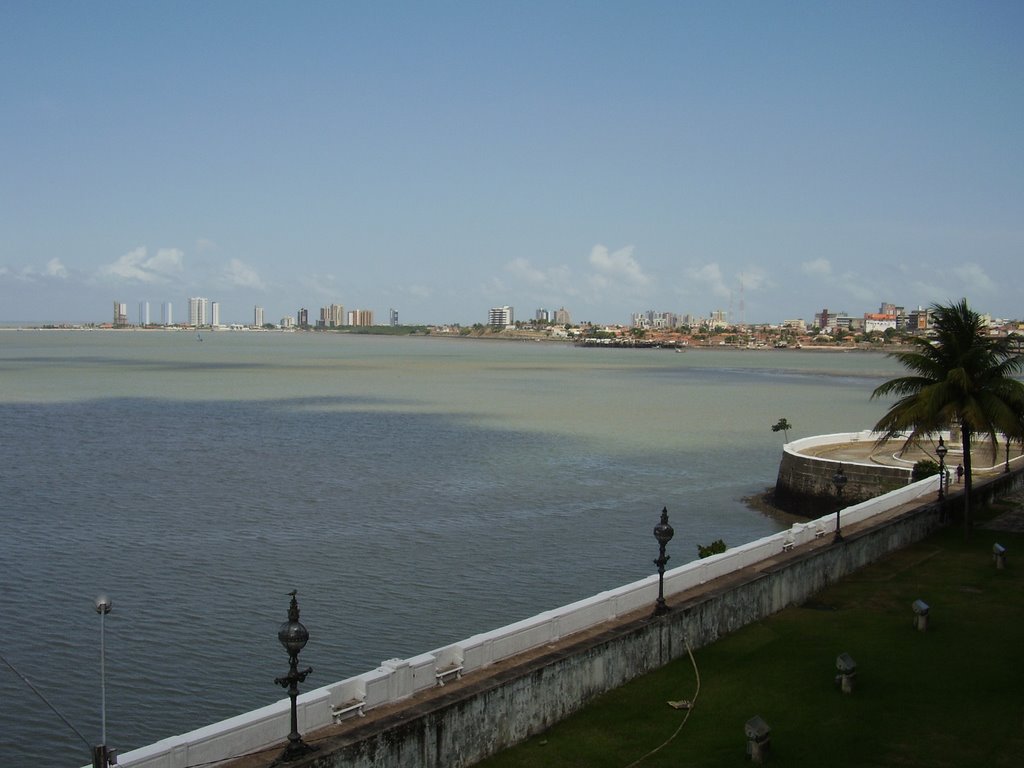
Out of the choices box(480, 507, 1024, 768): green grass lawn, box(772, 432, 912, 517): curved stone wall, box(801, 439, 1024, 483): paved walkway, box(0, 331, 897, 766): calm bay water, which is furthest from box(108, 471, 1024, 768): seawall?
box(801, 439, 1024, 483): paved walkway

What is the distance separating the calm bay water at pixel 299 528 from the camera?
70.7 feet

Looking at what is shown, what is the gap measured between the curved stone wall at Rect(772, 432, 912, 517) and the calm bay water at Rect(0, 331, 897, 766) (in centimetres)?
174

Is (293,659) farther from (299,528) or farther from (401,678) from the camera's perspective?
(299,528)

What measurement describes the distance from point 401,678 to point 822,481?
1143 inches

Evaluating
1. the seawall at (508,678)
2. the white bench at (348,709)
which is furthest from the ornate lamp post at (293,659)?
the white bench at (348,709)

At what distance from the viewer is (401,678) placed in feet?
43.1

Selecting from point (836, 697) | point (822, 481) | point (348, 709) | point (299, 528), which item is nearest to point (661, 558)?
point (836, 697)

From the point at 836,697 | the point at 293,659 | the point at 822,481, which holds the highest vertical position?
the point at 293,659

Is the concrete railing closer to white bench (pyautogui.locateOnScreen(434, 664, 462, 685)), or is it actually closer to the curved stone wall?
white bench (pyautogui.locateOnScreen(434, 664, 462, 685))

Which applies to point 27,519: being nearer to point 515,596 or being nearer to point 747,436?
point 515,596

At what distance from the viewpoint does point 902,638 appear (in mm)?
17562

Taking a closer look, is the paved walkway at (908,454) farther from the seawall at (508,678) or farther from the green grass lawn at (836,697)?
the seawall at (508,678)

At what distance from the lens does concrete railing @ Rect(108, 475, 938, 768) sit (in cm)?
1103

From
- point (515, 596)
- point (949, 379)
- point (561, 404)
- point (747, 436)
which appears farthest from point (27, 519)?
point (561, 404)
